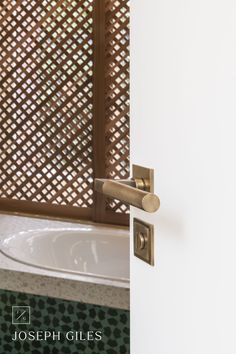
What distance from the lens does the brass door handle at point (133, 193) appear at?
72 centimetres

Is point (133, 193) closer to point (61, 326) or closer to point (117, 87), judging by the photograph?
point (61, 326)

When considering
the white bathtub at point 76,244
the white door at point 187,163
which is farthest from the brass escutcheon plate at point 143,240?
the white bathtub at point 76,244

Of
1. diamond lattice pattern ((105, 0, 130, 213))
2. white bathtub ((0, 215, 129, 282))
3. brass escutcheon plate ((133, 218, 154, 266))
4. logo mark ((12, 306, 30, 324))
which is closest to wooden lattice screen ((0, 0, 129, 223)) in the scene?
diamond lattice pattern ((105, 0, 130, 213))

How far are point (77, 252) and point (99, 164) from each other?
49cm

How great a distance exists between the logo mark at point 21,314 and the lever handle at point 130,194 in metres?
1.60

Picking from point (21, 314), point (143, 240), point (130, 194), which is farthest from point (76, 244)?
point (130, 194)

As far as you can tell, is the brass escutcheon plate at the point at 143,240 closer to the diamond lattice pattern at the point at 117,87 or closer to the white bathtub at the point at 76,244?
the white bathtub at the point at 76,244

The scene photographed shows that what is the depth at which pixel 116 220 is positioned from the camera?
3.20m

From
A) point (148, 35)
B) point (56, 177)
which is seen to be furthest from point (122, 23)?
point (148, 35)

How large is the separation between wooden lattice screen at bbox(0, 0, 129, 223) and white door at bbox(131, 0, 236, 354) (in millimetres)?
2273

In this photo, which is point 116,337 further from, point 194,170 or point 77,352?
point 194,170

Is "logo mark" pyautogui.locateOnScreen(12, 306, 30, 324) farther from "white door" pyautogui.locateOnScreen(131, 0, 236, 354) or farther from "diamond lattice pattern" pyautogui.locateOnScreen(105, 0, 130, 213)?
"white door" pyautogui.locateOnScreen(131, 0, 236, 354)

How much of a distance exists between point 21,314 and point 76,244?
0.77 meters

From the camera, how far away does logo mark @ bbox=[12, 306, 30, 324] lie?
2346 millimetres
